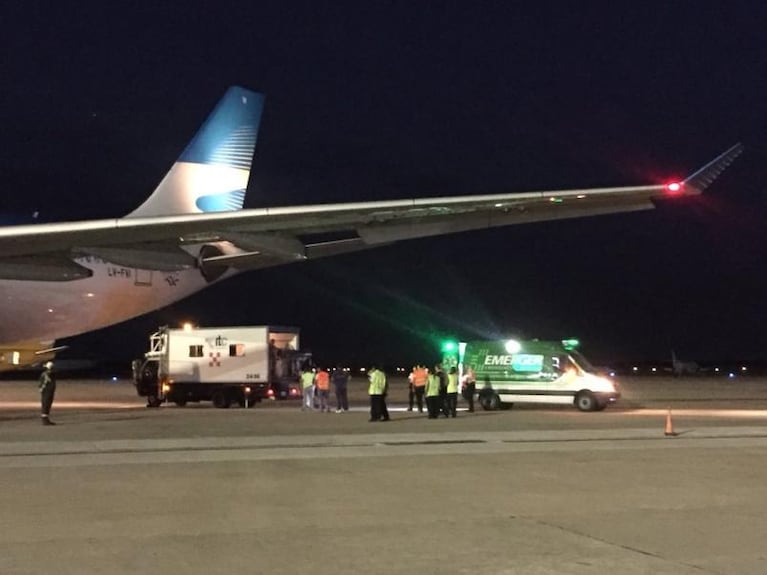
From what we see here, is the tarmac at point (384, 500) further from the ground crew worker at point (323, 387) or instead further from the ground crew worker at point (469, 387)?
the ground crew worker at point (323, 387)

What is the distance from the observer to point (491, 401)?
89.8 ft

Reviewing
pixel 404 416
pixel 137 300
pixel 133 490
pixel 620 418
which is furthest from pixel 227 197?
pixel 133 490

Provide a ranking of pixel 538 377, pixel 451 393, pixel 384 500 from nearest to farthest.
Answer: pixel 384 500, pixel 451 393, pixel 538 377

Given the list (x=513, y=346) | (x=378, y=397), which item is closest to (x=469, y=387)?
(x=513, y=346)

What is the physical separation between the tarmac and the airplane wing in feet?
10.6

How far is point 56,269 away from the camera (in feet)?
58.0

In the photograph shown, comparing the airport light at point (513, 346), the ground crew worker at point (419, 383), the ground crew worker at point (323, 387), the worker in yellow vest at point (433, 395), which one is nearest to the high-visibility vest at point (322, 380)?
the ground crew worker at point (323, 387)

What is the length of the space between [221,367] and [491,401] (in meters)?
8.50

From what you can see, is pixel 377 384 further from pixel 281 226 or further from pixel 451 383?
pixel 281 226

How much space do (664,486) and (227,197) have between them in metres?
20.3

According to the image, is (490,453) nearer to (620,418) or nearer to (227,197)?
(620,418)

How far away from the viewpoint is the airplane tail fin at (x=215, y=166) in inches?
1136

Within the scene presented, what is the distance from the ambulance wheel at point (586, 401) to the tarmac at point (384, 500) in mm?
6485

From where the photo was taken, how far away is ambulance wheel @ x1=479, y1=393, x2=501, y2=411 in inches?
1076
